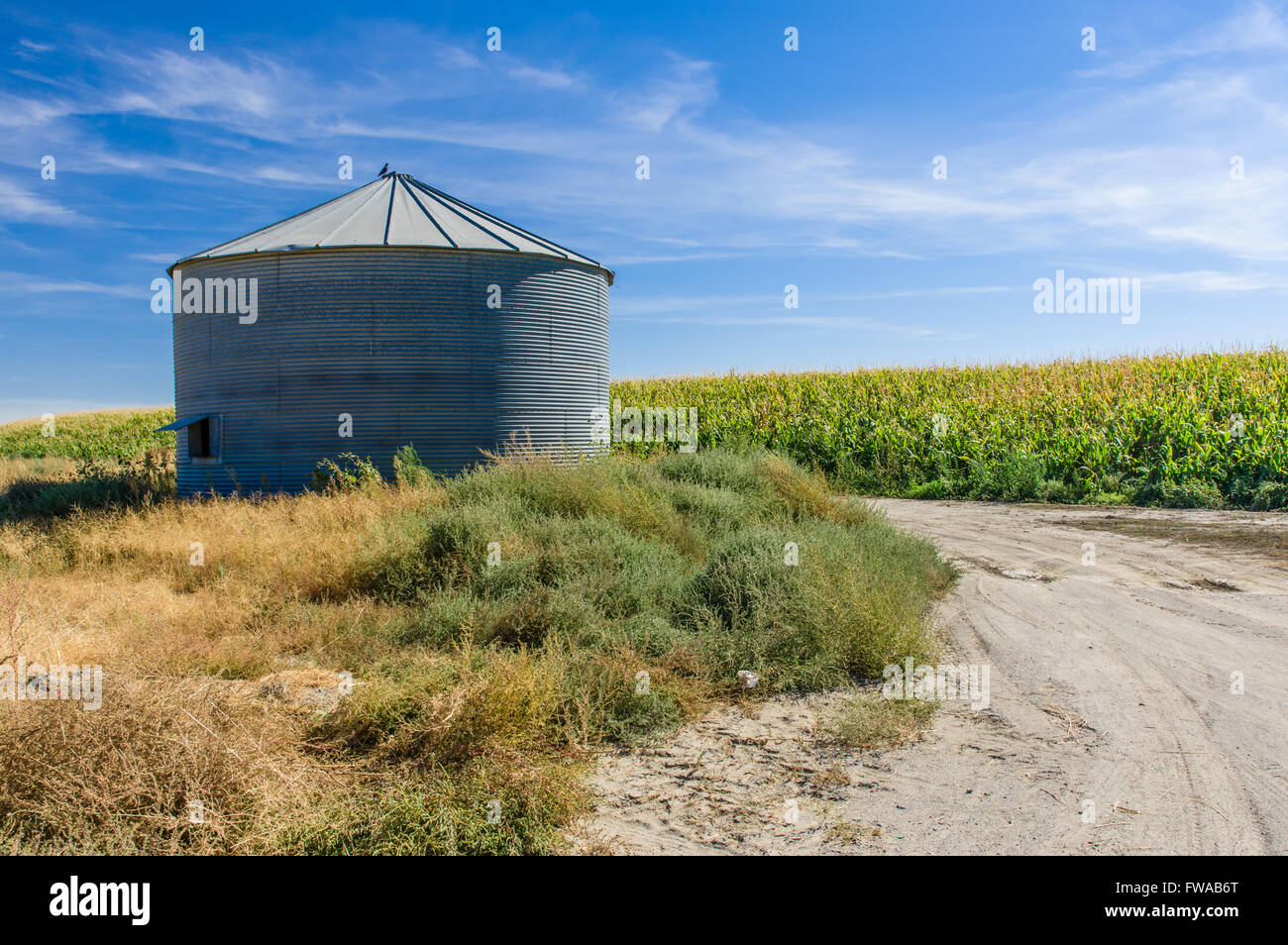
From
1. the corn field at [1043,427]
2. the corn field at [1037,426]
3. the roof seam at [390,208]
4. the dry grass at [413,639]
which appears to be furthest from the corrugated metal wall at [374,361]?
the corn field at [1037,426]

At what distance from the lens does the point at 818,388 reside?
26172 millimetres

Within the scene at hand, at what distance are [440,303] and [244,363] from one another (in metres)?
3.59

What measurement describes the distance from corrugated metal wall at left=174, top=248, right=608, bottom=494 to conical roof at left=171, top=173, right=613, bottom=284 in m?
0.37

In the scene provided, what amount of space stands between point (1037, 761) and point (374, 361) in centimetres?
1166

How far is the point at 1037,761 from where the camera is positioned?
5191 mm

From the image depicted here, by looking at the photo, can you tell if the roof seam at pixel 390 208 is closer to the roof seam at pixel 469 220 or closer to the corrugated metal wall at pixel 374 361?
the roof seam at pixel 469 220

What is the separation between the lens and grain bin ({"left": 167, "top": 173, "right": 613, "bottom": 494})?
1385 centimetres

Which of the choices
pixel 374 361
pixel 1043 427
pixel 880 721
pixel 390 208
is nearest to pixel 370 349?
pixel 374 361

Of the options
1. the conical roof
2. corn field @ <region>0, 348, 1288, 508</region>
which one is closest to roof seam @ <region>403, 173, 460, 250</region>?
the conical roof

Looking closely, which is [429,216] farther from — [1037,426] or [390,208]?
[1037,426]

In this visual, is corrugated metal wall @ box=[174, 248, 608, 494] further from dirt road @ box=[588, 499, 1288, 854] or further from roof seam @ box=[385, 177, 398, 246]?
dirt road @ box=[588, 499, 1288, 854]

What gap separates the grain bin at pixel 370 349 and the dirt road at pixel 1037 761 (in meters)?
8.40
